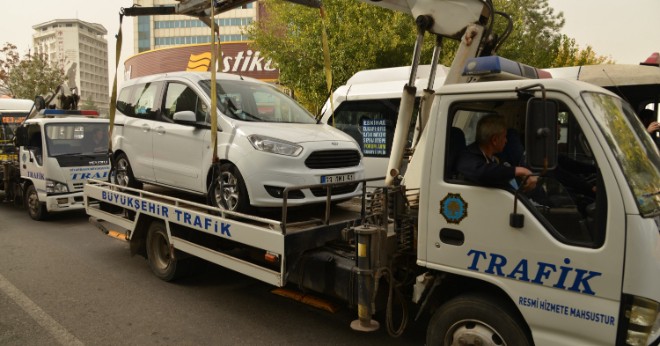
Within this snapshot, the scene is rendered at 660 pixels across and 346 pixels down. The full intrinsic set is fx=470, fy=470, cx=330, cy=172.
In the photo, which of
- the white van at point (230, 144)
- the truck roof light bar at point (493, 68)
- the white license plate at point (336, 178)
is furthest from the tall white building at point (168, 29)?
the truck roof light bar at point (493, 68)

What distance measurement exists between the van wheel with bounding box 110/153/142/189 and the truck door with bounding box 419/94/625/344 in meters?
4.76

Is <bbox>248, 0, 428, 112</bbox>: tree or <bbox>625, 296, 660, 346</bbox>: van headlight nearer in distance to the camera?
<bbox>625, 296, 660, 346</bbox>: van headlight

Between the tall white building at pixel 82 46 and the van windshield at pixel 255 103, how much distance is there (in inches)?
5299

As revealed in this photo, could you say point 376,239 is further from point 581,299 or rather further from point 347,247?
point 581,299

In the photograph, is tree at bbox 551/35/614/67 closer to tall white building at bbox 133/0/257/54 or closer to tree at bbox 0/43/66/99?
tree at bbox 0/43/66/99

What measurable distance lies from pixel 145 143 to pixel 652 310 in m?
5.58

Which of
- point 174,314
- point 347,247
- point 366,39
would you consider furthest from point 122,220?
point 366,39

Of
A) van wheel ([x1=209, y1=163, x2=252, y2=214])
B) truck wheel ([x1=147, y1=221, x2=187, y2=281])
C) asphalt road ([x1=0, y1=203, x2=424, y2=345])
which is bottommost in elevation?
asphalt road ([x1=0, y1=203, x2=424, y2=345])

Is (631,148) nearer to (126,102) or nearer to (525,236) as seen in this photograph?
(525,236)

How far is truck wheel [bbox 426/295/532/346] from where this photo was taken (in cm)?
283

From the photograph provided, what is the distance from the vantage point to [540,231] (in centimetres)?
269

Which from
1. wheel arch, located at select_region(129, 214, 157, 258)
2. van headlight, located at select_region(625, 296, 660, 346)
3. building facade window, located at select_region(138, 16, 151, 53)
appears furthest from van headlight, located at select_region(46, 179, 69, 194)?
building facade window, located at select_region(138, 16, 151, 53)

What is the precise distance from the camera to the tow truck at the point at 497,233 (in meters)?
2.46

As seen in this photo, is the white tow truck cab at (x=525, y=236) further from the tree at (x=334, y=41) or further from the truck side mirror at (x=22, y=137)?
the tree at (x=334, y=41)
